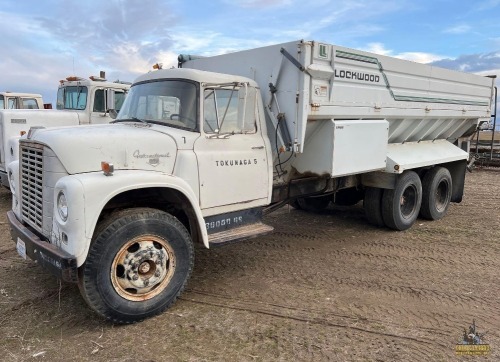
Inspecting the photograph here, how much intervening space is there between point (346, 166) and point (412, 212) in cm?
247

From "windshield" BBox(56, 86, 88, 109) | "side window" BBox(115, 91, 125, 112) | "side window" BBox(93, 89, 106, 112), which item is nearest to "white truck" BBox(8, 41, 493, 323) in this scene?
"side window" BBox(115, 91, 125, 112)

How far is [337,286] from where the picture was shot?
4.71 meters

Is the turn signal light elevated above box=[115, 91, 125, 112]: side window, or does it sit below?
below

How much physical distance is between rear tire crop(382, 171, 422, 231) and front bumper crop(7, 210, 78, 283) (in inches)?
198

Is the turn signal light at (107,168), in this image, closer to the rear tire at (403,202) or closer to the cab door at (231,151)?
the cab door at (231,151)

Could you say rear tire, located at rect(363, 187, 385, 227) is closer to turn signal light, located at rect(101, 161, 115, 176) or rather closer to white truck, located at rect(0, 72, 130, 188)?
turn signal light, located at rect(101, 161, 115, 176)

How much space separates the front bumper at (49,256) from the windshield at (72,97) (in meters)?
5.65

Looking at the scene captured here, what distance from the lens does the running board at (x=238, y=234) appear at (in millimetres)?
4396

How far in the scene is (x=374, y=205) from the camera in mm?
7062

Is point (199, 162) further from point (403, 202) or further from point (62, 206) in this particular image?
point (403, 202)

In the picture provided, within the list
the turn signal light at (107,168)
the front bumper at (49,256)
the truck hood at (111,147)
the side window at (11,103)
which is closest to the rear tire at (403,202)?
the truck hood at (111,147)

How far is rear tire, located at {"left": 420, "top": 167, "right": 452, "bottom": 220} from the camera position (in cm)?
770

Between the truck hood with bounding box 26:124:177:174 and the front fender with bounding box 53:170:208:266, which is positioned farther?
the truck hood with bounding box 26:124:177:174

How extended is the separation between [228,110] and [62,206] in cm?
196
